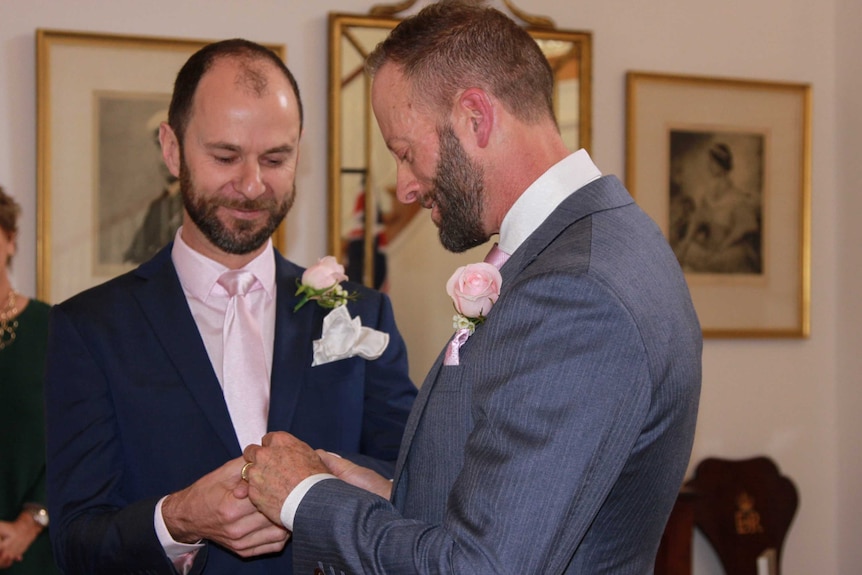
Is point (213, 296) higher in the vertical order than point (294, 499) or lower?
higher

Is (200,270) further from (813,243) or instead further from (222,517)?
(813,243)

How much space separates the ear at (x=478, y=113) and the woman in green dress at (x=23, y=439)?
6.49ft

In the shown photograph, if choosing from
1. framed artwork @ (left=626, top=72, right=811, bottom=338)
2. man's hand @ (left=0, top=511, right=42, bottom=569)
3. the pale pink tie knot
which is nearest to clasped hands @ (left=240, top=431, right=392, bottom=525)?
the pale pink tie knot

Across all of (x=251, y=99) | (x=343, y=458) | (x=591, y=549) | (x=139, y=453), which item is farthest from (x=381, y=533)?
(x=251, y=99)

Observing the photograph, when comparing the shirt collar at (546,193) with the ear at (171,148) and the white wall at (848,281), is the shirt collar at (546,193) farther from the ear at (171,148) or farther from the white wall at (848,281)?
the white wall at (848,281)

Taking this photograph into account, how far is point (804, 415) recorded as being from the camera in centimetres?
415

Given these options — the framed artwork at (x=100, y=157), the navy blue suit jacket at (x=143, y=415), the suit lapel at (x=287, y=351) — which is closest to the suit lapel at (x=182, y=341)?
the navy blue suit jacket at (x=143, y=415)

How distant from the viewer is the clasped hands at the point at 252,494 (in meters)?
1.59

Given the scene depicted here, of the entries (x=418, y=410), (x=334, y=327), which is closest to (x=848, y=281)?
(x=334, y=327)

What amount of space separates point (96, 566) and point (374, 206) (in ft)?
6.42

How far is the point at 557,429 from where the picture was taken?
1286 mm

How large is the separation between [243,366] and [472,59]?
0.84m

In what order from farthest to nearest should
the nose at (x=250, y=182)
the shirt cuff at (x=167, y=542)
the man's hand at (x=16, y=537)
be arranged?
the man's hand at (x=16, y=537), the nose at (x=250, y=182), the shirt cuff at (x=167, y=542)

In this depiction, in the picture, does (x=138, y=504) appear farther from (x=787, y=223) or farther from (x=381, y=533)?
(x=787, y=223)
